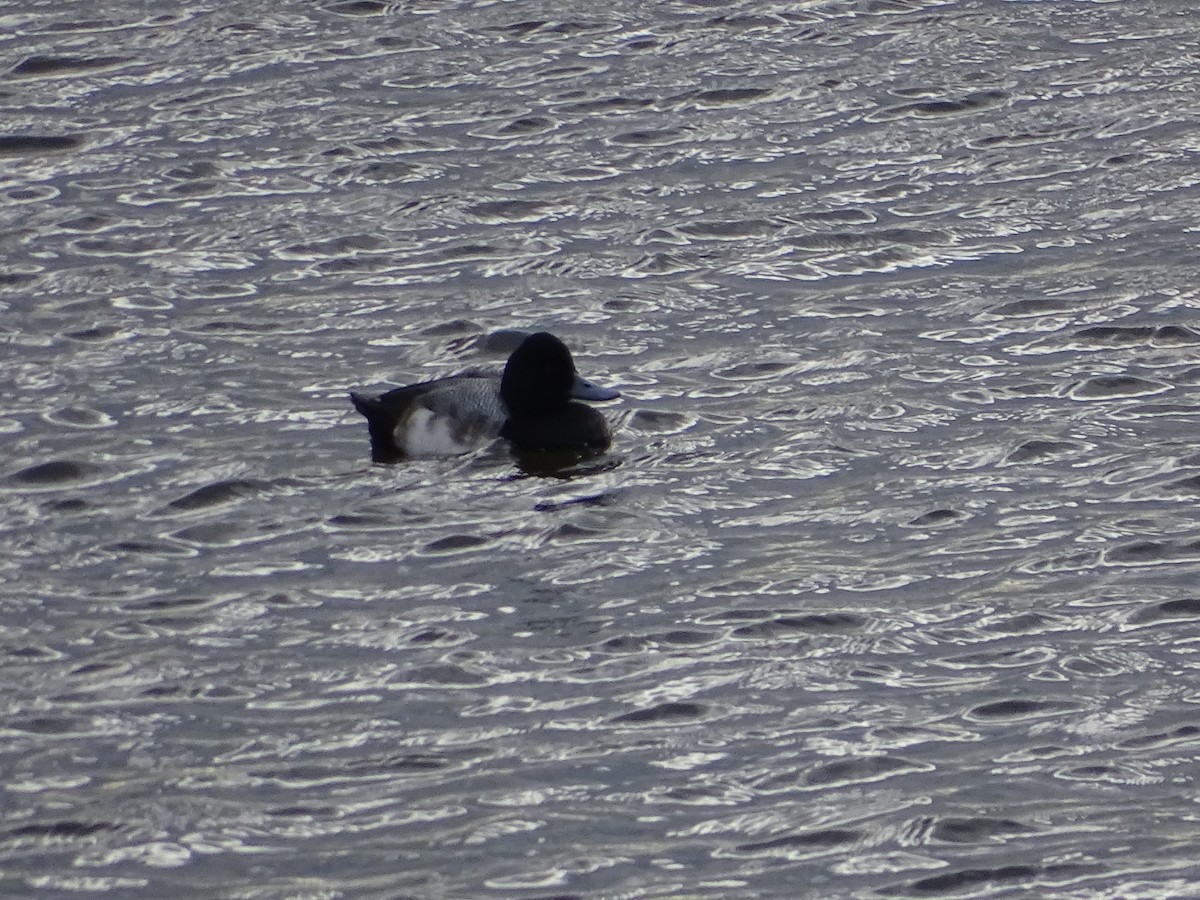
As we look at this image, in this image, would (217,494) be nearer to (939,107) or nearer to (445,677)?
(445,677)

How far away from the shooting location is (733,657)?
8.46 metres

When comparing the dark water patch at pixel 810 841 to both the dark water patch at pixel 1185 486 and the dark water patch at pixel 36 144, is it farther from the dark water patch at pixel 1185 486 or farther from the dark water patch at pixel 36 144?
the dark water patch at pixel 36 144

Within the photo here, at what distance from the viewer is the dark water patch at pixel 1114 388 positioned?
11.1 metres

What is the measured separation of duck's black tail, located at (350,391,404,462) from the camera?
10703 mm

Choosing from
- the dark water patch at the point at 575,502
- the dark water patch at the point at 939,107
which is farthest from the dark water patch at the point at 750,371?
the dark water patch at the point at 939,107

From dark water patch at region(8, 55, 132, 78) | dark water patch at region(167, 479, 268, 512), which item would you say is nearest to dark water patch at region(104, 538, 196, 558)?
dark water patch at region(167, 479, 268, 512)

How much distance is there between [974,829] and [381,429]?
437 cm

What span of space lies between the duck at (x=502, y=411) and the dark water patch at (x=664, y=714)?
2.99 metres

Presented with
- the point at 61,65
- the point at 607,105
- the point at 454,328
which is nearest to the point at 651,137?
the point at 607,105

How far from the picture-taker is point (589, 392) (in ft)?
36.7

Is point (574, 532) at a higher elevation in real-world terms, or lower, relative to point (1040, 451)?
higher

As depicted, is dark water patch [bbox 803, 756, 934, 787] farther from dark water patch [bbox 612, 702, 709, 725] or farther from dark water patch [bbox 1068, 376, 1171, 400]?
dark water patch [bbox 1068, 376, 1171, 400]

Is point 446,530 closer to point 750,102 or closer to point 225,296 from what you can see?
point 225,296

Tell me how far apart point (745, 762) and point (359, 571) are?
7.62 ft
